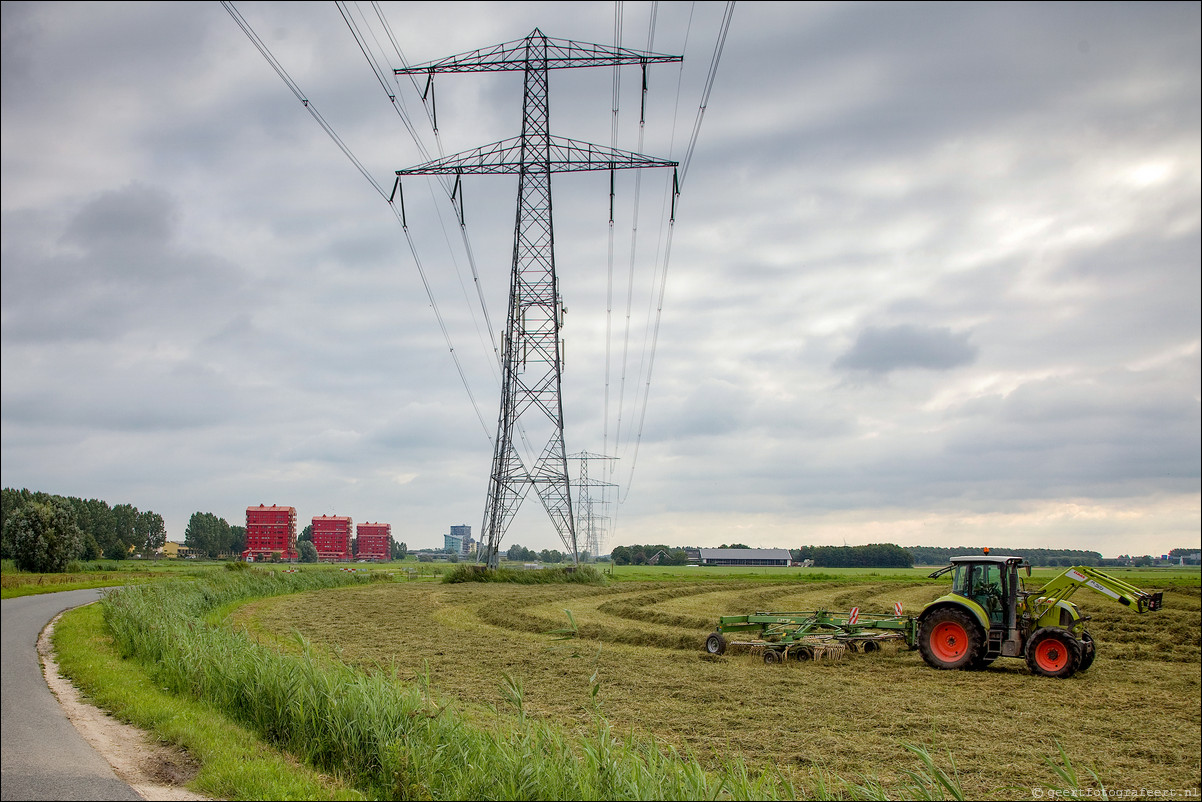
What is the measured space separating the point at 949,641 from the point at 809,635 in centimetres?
348

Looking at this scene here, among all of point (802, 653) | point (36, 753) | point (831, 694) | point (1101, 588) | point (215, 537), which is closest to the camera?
point (36, 753)

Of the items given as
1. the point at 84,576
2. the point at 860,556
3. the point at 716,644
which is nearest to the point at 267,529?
the point at 84,576

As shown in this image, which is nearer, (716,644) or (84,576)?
(716,644)

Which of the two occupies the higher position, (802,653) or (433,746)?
(433,746)

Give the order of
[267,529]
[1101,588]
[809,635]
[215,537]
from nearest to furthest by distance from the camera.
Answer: [1101,588], [809,635], [267,529], [215,537]

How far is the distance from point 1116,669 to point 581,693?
515 inches

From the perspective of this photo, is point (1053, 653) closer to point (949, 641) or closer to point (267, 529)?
point (949, 641)

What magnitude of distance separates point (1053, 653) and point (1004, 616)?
1.30 metres

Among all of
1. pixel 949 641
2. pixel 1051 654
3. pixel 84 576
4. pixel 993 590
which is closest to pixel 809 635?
pixel 949 641

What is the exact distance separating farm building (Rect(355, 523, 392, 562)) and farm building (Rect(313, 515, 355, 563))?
33.5 meters

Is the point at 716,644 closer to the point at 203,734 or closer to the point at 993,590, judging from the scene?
the point at 993,590

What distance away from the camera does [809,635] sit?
20500mm

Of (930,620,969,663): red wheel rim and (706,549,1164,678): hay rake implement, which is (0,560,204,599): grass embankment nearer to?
(706,549,1164,678): hay rake implement

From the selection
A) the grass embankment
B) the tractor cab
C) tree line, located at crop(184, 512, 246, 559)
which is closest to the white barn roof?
tree line, located at crop(184, 512, 246, 559)
